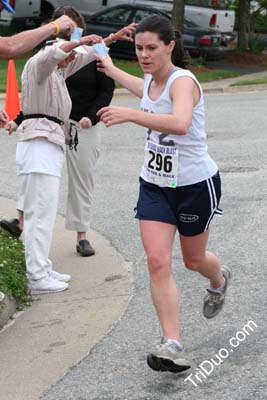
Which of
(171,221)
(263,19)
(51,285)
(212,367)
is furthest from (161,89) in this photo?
(263,19)

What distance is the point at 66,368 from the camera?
4828mm

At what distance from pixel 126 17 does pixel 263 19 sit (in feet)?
38.6

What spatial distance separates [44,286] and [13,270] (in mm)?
242

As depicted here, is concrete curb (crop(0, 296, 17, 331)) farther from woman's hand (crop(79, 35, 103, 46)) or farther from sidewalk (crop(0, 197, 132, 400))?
woman's hand (crop(79, 35, 103, 46))

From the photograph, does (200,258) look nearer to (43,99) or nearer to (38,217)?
(38,217)

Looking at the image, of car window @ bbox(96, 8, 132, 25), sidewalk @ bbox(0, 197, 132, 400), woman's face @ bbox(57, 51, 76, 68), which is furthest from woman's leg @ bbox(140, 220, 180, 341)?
car window @ bbox(96, 8, 132, 25)

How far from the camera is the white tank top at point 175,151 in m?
4.70

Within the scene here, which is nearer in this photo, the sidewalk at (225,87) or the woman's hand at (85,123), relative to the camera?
the woman's hand at (85,123)

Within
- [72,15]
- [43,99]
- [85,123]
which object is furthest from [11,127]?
[72,15]

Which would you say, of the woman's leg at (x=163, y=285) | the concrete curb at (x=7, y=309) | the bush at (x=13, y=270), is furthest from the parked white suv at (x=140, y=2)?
the woman's leg at (x=163, y=285)

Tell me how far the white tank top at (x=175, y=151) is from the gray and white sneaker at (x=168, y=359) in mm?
862

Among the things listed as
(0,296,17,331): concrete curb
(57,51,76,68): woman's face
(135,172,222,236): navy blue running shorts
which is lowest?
(0,296,17,331): concrete curb

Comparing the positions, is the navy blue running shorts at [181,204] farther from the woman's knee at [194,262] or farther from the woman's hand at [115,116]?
the woman's hand at [115,116]

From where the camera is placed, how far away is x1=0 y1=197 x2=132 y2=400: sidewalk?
15.6 ft
